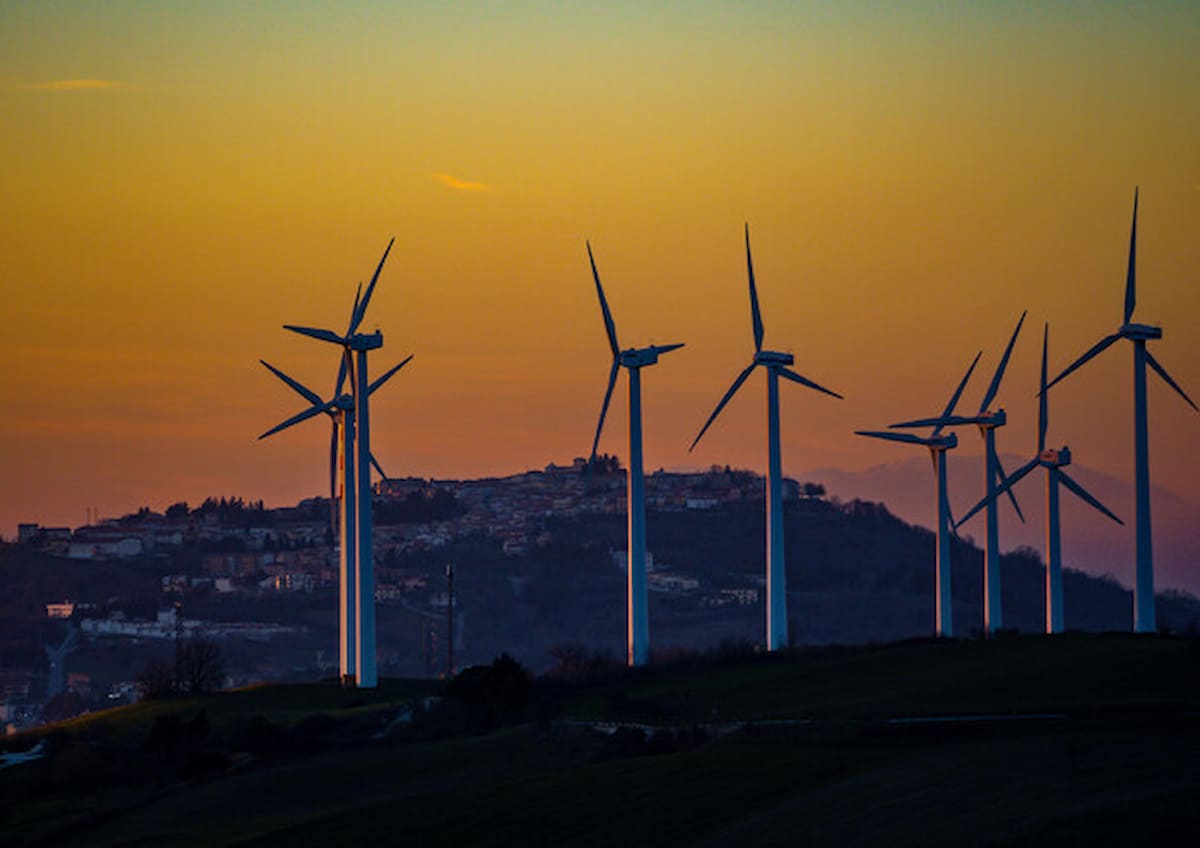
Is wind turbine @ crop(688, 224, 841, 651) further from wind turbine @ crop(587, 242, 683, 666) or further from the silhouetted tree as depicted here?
the silhouetted tree

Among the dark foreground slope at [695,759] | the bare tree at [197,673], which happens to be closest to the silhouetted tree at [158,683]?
the bare tree at [197,673]

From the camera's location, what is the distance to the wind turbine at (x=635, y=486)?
146 meters

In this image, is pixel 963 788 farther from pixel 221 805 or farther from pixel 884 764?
pixel 221 805

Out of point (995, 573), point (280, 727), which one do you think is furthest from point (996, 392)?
Result: point (280, 727)

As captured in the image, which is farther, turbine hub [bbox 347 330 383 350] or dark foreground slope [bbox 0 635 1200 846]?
turbine hub [bbox 347 330 383 350]

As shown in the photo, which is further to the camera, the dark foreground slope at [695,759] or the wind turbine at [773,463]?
the wind turbine at [773,463]

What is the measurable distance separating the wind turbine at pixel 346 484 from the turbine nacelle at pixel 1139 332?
47.9m

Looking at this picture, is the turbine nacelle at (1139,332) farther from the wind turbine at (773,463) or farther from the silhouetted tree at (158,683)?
the silhouetted tree at (158,683)

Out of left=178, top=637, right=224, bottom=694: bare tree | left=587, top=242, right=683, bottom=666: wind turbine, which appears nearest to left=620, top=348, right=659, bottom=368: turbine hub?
left=587, top=242, right=683, bottom=666: wind turbine

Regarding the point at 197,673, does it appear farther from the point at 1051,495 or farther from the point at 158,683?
the point at 1051,495

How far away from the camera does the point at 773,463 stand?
5787 inches

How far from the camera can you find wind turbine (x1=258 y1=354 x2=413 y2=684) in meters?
154

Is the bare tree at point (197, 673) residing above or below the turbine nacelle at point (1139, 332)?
below

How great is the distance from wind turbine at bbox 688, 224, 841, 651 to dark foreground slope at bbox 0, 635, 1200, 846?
4.29m
